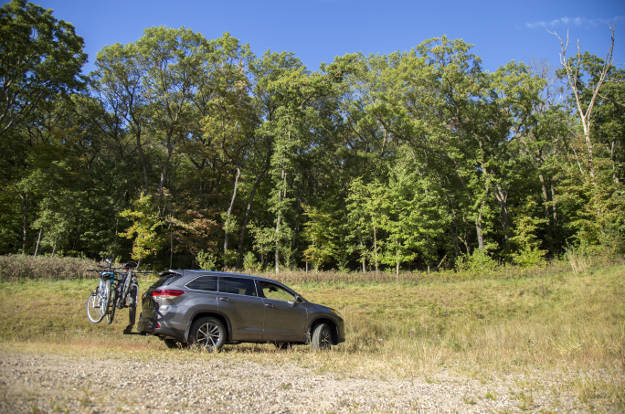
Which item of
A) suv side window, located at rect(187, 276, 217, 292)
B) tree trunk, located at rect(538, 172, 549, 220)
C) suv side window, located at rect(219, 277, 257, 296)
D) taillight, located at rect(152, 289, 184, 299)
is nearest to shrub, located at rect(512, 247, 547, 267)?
tree trunk, located at rect(538, 172, 549, 220)

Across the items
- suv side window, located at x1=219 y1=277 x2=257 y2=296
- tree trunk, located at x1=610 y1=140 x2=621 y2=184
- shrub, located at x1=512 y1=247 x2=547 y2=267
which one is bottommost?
suv side window, located at x1=219 y1=277 x2=257 y2=296

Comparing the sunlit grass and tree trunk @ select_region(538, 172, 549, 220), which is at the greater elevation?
tree trunk @ select_region(538, 172, 549, 220)

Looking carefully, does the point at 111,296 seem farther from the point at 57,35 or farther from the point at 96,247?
the point at 96,247

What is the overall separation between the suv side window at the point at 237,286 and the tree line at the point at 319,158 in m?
24.4

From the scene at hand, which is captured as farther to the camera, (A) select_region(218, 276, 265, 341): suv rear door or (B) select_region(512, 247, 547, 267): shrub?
(B) select_region(512, 247, 547, 267): shrub

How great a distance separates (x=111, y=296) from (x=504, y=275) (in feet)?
76.4

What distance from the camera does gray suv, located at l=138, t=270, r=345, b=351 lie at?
7473 millimetres

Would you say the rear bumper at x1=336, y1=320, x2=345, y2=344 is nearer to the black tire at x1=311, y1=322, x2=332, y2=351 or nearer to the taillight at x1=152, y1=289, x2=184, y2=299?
the black tire at x1=311, y1=322, x2=332, y2=351

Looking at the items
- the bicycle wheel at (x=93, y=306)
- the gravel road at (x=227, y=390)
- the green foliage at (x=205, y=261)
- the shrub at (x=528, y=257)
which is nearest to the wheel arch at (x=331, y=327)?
the gravel road at (x=227, y=390)

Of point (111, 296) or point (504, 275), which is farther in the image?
point (504, 275)

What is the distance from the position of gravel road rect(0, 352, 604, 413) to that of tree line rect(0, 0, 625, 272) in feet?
88.8

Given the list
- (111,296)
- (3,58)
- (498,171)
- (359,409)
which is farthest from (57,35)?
(498,171)

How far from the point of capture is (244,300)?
26.8 ft

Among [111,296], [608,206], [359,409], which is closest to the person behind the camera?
[359,409]
